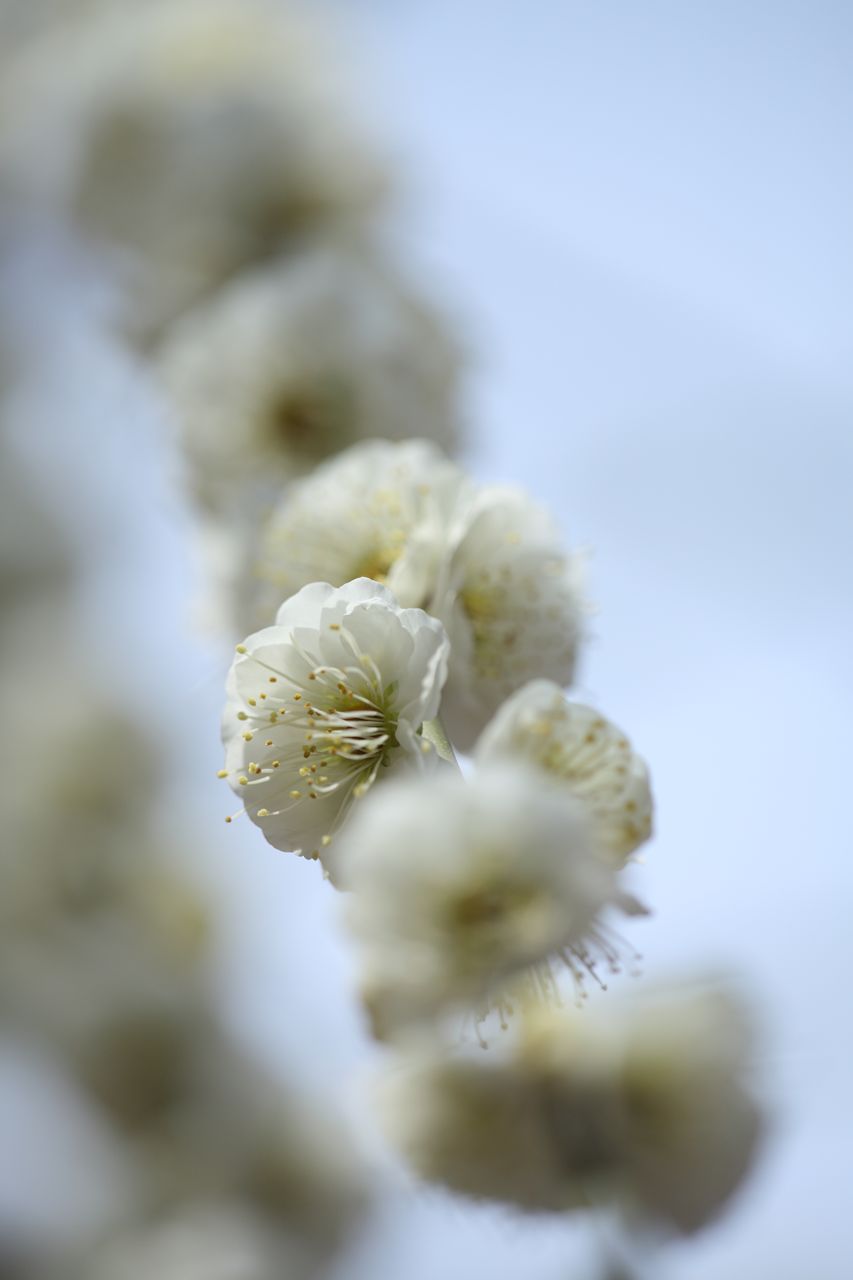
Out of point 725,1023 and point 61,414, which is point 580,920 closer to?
point 725,1023

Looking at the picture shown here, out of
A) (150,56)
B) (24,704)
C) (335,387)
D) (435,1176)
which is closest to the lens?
(435,1176)

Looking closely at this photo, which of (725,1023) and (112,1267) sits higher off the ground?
(112,1267)

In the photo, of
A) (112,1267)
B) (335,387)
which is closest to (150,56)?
(335,387)

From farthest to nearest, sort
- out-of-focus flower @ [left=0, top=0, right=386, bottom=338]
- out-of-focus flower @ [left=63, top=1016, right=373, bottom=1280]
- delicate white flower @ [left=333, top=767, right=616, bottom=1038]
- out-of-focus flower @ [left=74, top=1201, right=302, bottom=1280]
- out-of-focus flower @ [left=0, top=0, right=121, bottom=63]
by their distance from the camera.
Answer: out-of-focus flower @ [left=63, top=1016, right=373, bottom=1280], out-of-focus flower @ [left=74, top=1201, right=302, bottom=1280], out-of-focus flower @ [left=0, top=0, right=121, bottom=63], out-of-focus flower @ [left=0, top=0, right=386, bottom=338], delicate white flower @ [left=333, top=767, right=616, bottom=1038]

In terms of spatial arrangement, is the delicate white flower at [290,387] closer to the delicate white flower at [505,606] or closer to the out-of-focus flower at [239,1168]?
the delicate white flower at [505,606]

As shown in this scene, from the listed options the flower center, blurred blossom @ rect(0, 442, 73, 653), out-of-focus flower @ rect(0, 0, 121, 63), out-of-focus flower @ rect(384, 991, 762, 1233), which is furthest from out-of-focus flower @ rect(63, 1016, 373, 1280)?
the flower center

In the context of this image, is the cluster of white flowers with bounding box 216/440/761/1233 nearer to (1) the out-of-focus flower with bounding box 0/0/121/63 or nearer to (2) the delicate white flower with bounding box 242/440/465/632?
(2) the delicate white flower with bounding box 242/440/465/632

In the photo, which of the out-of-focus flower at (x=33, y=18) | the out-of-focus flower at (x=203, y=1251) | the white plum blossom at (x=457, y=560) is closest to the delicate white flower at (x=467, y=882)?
the white plum blossom at (x=457, y=560)
